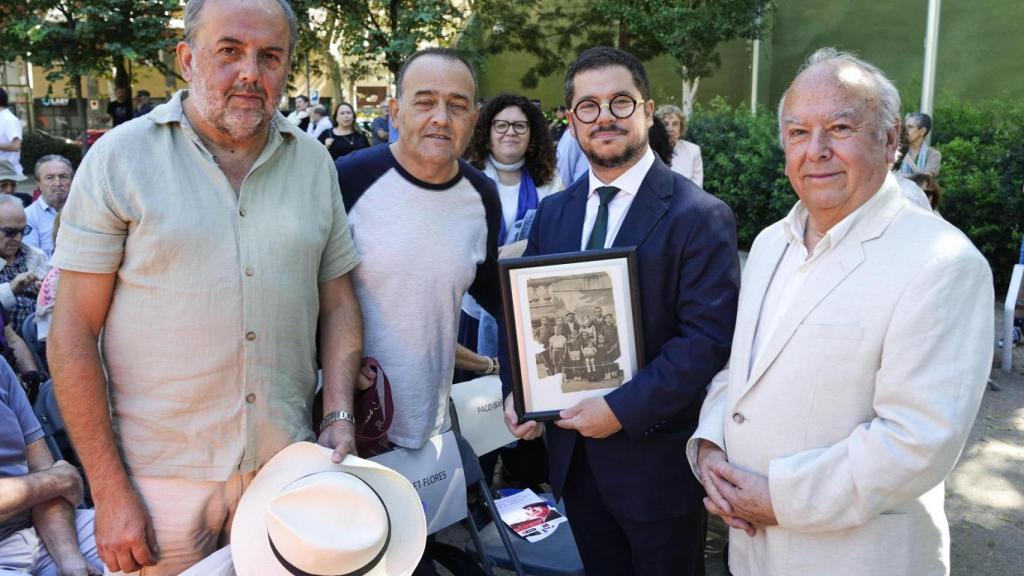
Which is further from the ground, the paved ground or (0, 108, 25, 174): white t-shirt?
(0, 108, 25, 174): white t-shirt

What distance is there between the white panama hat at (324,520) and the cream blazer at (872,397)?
0.95 meters

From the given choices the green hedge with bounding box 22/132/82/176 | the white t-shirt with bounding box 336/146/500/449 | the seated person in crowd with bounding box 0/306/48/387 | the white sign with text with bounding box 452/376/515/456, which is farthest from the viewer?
the green hedge with bounding box 22/132/82/176

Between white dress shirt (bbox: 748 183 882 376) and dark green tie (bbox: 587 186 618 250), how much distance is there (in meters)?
0.60

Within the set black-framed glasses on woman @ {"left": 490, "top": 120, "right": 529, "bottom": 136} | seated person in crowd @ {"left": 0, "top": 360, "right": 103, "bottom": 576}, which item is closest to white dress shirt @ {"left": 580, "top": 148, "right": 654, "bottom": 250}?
seated person in crowd @ {"left": 0, "top": 360, "right": 103, "bottom": 576}

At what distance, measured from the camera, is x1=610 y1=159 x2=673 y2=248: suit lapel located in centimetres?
249

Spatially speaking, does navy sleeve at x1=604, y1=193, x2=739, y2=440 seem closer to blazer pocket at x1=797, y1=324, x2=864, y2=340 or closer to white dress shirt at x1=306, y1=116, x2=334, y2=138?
blazer pocket at x1=797, y1=324, x2=864, y2=340

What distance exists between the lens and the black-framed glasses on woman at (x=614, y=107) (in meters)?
2.57

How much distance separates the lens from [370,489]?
7.08 ft

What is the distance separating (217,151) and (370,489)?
1.03 metres

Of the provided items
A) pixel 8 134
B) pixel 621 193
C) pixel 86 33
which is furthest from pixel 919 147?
pixel 86 33

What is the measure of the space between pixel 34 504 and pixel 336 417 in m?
1.35

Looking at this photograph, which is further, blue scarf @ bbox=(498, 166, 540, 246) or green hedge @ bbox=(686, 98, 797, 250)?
green hedge @ bbox=(686, 98, 797, 250)

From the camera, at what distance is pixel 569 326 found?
2453 mm

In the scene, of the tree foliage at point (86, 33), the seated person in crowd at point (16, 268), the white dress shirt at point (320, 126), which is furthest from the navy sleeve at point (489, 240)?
the tree foliage at point (86, 33)
